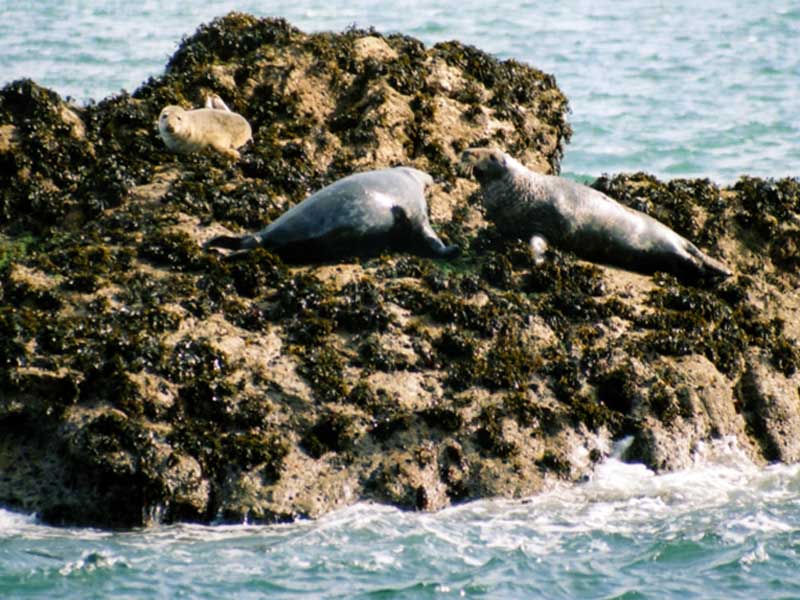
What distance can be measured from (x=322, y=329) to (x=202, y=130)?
264 centimetres

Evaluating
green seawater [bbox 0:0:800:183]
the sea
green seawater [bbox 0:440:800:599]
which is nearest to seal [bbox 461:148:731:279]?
the sea

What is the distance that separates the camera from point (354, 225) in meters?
9.84

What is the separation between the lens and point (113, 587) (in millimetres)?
7148

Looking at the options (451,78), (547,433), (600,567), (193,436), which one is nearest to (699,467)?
(547,433)

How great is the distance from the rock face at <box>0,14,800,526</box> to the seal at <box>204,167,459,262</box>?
0.23 meters

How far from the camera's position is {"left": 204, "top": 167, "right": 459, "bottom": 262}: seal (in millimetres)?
9711

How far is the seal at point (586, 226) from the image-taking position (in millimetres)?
10438

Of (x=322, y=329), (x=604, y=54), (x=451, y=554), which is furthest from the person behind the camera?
(x=604, y=54)

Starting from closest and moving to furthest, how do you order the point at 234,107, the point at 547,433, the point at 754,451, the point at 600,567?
1. the point at 600,567
2. the point at 547,433
3. the point at 754,451
4. the point at 234,107

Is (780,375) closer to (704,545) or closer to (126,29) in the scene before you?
(704,545)

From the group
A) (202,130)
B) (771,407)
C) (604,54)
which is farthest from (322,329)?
(604,54)

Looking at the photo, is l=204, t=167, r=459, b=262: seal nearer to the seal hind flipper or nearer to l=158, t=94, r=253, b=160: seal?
l=158, t=94, r=253, b=160: seal

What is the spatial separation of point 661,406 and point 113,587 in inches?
147

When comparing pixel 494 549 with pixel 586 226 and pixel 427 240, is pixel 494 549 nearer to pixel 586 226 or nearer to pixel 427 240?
pixel 427 240
